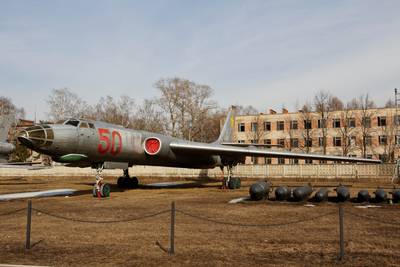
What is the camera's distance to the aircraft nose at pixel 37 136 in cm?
1641

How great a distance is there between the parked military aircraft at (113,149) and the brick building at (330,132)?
31478mm

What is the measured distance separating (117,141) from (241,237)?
12.6m

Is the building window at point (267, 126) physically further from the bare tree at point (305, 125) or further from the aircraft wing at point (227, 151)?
the aircraft wing at point (227, 151)

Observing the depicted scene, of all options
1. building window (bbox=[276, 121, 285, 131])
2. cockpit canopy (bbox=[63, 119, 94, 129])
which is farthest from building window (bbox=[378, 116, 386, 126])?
cockpit canopy (bbox=[63, 119, 94, 129])

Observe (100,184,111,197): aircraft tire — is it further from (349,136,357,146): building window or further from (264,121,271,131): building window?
(264,121,271,131): building window

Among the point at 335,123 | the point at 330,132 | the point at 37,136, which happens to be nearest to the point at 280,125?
the point at 330,132

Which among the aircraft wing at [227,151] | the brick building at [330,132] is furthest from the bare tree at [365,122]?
the aircraft wing at [227,151]

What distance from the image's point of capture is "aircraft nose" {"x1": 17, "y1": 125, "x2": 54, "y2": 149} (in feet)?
53.8

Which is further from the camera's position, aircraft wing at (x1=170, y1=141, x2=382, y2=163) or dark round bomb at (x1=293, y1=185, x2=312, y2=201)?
aircraft wing at (x1=170, y1=141, x2=382, y2=163)

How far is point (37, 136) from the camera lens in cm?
1655

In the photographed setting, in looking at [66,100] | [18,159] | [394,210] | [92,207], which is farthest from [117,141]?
[66,100]

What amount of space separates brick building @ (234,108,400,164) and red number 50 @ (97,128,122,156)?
3816cm

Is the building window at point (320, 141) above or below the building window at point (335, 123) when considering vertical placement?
below

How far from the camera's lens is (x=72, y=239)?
9180mm
